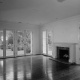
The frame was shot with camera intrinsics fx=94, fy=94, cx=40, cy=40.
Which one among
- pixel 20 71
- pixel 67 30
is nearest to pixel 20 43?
pixel 67 30

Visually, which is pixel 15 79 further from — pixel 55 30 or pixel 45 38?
pixel 45 38

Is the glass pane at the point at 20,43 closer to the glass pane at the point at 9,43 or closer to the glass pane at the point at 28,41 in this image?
the glass pane at the point at 28,41

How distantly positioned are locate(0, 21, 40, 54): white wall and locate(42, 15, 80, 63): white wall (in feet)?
5.82

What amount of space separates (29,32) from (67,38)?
153 inches

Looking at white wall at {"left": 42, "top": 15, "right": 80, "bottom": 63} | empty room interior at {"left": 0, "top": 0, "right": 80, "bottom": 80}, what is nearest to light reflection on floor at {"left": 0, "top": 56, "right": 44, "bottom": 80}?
empty room interior at {"left": 0, "top": 0, "right": 80, "bottom": 80}

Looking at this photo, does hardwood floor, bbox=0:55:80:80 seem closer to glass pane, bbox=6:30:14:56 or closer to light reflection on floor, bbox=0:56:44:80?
light reflection on floor, bbox=0:56:44:80

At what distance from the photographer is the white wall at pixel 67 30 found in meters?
5.85

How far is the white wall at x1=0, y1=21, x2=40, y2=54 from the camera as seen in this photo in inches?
307

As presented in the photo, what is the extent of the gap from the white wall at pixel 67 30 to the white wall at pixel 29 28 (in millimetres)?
1775

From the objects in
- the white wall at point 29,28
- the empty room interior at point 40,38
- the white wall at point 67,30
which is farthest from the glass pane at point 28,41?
the white wall at point 67,30

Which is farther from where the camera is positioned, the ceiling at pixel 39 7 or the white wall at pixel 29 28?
the white wall at pixel 29 28

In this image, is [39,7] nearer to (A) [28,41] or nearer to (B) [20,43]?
(B) [20,43]

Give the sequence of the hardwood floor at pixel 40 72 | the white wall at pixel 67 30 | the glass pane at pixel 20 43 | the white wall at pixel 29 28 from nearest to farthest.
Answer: the hardwood floor at pixel 40 72
the white wall at pixel 67 30
the white wall at pixel 29 28
the glass pane at pixel 20 43

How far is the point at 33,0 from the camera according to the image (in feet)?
12.1
